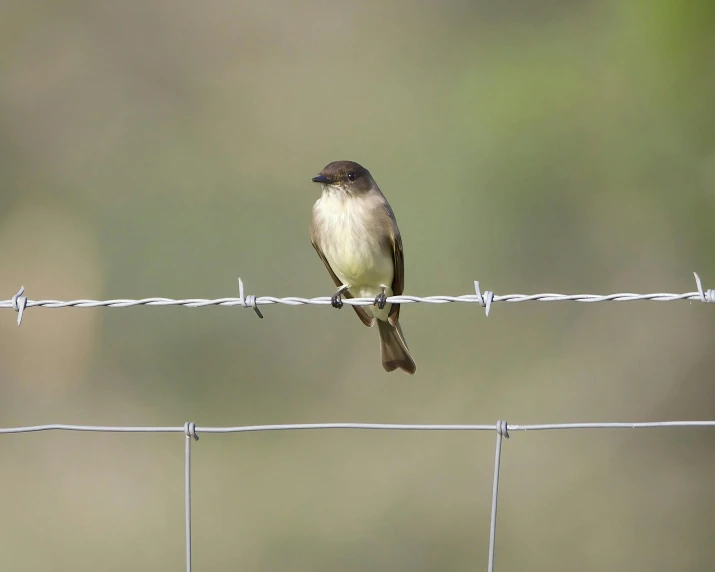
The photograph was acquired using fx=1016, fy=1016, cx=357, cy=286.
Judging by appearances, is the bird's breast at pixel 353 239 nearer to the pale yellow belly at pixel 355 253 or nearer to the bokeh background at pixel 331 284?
the pale yellow belly at pixel 355 253

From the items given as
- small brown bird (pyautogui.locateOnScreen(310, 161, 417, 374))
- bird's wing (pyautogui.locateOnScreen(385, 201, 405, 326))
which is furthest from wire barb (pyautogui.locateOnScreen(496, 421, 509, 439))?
bird's wing (pyautogui.locateOnScreen(385, 201, 405, 326))

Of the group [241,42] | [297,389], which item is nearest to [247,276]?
[297,389]

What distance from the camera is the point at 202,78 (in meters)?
12.5

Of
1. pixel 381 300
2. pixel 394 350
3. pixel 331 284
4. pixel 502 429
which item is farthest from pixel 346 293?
pixel 331 284

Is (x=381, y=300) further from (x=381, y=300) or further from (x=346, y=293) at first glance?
(x=346, y=293)

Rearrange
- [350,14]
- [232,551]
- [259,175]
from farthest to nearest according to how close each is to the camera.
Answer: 1. [350,14]
2. [259,175]
3. [232,551]

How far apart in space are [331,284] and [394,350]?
4.39m

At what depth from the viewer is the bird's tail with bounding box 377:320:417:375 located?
16.2 feet

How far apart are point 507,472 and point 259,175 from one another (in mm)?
4396

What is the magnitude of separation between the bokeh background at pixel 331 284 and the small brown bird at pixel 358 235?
10.1ft

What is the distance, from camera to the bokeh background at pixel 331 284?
775 cm

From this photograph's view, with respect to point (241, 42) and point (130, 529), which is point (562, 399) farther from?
point (241, 42)

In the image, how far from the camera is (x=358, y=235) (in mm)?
4664

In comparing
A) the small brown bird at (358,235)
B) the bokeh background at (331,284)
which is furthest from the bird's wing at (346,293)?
the bokeh background at (331,284)
